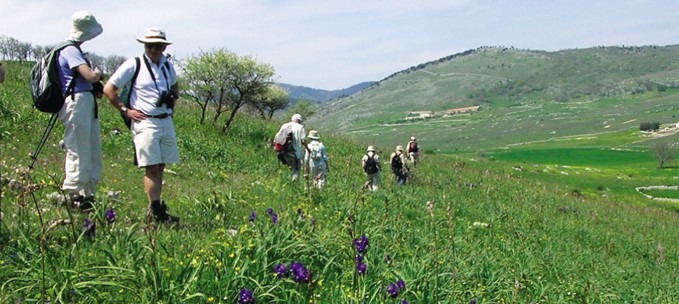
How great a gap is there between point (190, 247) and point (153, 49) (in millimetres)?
2631

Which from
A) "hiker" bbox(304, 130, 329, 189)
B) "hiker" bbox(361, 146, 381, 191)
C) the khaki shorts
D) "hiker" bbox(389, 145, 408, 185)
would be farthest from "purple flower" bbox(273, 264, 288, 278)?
"hiker" bbox(389, 145, 408, 185)

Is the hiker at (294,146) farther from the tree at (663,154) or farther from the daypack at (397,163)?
the tree at (663,154)

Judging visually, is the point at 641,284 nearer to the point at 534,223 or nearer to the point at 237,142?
the point at 534,223

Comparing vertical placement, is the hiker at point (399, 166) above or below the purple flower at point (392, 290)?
below

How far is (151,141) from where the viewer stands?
230 inches

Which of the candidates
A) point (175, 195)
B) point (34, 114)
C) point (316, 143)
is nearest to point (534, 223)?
point (316, 143)

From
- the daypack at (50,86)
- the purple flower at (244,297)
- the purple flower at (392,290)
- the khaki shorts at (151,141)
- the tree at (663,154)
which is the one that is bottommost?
the tree at (663,154)

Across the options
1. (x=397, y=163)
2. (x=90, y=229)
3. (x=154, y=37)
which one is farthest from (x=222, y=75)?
(x=90, y=229)

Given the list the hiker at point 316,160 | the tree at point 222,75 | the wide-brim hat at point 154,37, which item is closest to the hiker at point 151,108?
the wide-brim hat at point 154,37

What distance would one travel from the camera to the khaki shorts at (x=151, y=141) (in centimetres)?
582

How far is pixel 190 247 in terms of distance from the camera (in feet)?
14.9

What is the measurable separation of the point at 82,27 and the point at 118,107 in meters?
0.95

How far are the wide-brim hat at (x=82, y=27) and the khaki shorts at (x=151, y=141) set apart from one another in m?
1.07

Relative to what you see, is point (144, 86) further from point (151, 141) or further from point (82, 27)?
point (82, 27)
